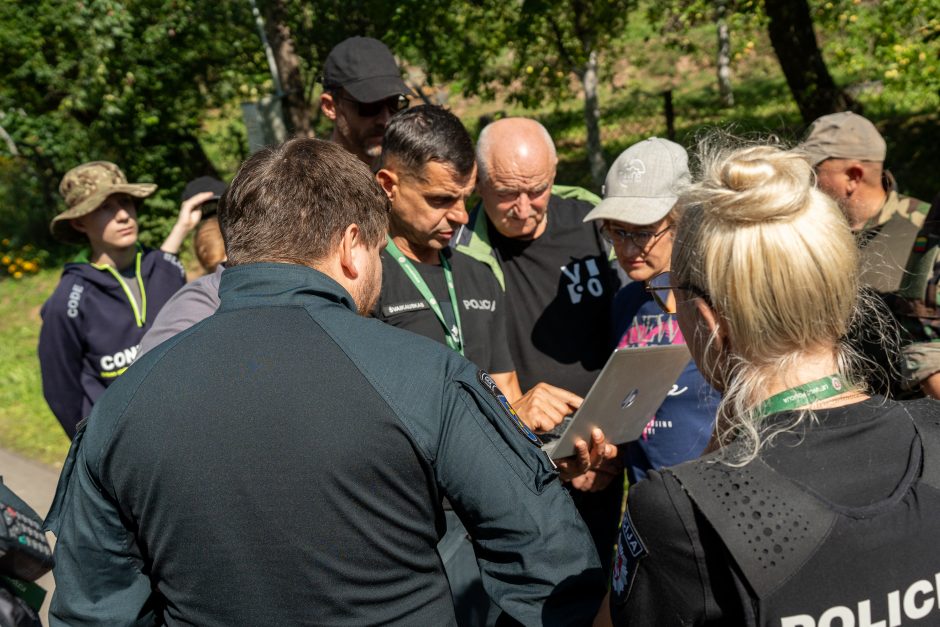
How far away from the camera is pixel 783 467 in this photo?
4.18 ft

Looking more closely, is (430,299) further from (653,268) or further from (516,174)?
Answer: (653,268)

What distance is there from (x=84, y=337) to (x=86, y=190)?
2.32 ft

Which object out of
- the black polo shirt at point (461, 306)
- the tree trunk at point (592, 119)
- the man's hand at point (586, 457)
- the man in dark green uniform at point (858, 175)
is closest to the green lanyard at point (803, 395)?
the man's hand at point (586, 457)

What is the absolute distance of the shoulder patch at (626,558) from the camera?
1334 millimetres

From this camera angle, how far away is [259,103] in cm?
764

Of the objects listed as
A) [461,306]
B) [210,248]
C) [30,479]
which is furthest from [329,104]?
[30,479]

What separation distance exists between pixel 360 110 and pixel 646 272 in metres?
1.71

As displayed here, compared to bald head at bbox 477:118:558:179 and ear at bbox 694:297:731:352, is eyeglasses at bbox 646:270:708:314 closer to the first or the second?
ear at bbox 694:297:731:352

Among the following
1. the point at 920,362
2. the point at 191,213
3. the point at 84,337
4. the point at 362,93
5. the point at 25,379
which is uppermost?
the point at 362,93

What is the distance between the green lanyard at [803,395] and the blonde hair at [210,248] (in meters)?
2.52

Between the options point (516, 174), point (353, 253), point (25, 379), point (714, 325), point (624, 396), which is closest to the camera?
point (714, 325)

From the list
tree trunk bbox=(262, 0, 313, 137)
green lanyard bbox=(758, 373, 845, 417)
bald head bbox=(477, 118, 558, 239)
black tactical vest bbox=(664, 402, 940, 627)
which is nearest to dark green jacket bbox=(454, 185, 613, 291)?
bald head bbox=(477, 118, 558, 239)

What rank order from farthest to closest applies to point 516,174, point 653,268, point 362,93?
point 362,93 < point 516,174 < point 653,268

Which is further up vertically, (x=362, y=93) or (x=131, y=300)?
(x=362, y=93)
